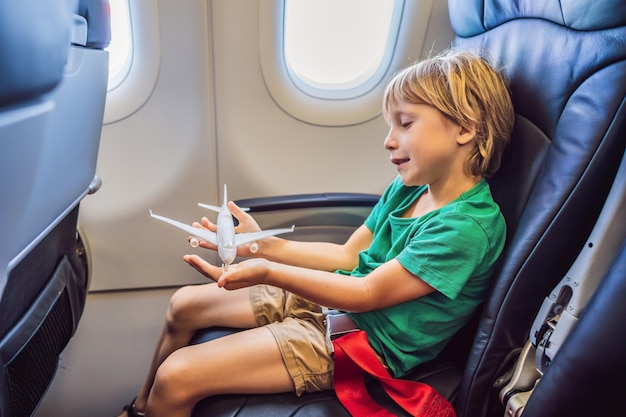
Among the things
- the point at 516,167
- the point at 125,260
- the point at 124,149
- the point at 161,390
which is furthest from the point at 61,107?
the point at 125,260

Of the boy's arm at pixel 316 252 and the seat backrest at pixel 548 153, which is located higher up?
the seat backrest at pixel 548 153

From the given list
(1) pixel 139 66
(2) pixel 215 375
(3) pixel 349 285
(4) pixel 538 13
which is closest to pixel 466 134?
(4) pixel 538 13

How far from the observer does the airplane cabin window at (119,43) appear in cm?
135

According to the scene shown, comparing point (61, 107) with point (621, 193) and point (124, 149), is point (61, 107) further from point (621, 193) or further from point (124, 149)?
point (621, 193)

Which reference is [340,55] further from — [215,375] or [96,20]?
[215,375]

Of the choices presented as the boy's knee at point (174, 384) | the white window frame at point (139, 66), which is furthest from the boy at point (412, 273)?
the white window frame at point (139, 66)

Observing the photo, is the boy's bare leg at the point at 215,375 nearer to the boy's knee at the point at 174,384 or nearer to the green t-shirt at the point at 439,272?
the boy's knee at the point at 174,384

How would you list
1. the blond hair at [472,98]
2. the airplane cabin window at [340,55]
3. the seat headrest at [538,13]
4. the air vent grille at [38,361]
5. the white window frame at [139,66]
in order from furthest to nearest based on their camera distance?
the airplane cabin window at [340,55] → the white window frame at [139,66] → the blond hair at [472,98] → the air vent grille at [38,361] → the seat headrest at [538,13]

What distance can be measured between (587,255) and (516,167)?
267 millimetres

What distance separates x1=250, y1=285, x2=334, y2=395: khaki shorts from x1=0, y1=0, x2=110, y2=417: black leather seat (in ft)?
1.48

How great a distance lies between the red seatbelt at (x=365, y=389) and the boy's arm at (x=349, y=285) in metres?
0.08

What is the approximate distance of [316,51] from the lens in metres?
1.57

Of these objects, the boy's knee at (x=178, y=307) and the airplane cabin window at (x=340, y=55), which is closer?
the boy's knee at (x=178, y=307)

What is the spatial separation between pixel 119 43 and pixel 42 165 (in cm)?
80
